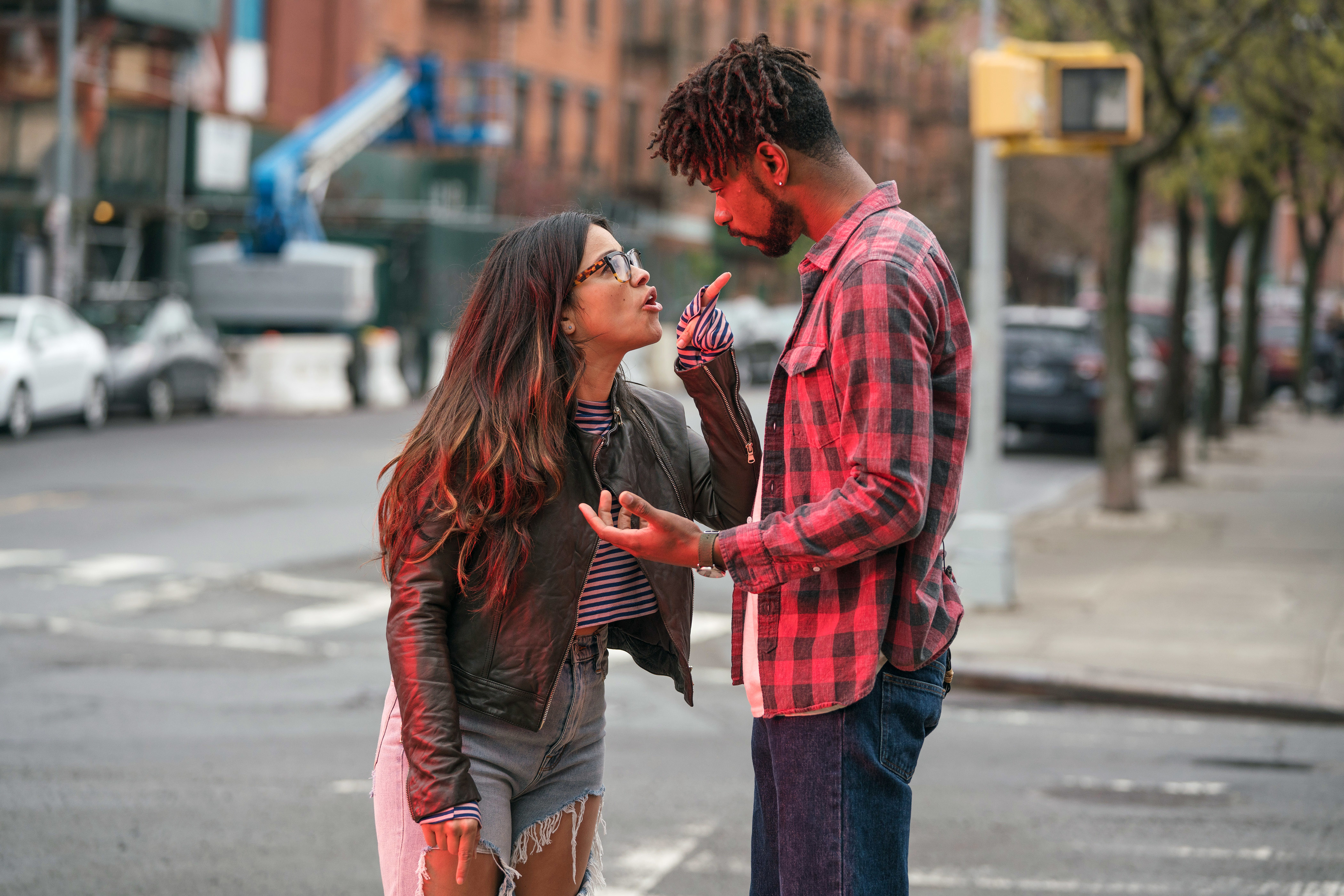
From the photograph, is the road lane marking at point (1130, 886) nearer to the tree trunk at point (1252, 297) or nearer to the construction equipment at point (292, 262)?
the tree trunk at point (1252, 297)

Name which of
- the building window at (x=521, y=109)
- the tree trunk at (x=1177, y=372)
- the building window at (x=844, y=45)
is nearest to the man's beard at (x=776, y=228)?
the tree trunk at (x=1177, y=372)

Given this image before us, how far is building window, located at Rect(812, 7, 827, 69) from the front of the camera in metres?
57.6

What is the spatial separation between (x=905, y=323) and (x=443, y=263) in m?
31.5

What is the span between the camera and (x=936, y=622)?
272 cm

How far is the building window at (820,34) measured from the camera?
189 feet

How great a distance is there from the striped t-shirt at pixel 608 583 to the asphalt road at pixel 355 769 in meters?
0.65

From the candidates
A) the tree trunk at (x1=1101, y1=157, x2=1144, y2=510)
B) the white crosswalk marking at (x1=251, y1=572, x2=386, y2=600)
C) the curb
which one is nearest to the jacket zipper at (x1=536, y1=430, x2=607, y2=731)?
the curb

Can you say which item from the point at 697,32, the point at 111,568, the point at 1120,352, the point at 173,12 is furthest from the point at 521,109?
the point at 111,568

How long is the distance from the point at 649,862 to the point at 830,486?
2770 mm

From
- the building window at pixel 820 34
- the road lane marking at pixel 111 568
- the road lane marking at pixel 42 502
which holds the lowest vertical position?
the road lane marking at pixel 111 568

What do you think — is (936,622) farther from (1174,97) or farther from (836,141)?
(1174,97)

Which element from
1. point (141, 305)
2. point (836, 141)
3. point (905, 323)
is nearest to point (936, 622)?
point (905, 323)

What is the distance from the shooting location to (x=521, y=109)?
1735 inches

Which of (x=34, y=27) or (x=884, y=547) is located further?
(x=34, y=27)
